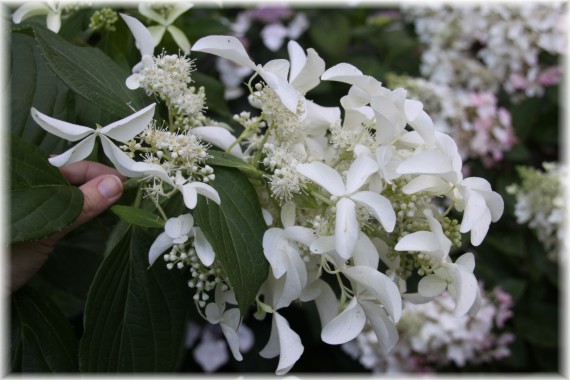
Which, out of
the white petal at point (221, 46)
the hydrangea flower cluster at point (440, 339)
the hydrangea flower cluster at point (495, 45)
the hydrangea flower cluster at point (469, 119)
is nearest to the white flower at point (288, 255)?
the white petal at point (221, 46)

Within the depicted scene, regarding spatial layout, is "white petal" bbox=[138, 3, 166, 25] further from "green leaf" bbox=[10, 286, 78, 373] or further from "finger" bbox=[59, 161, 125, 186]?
"green leaf" bbox=[10, 286, 78, 373]

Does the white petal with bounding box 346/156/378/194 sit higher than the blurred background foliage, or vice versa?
the white petal with bounding box 346/156/378/194

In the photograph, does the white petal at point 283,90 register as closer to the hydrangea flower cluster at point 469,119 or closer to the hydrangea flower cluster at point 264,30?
the hydrangea flower cluster at point 469,119

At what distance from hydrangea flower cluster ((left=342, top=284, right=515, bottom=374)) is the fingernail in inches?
33.2

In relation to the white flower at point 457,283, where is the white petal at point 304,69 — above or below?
above

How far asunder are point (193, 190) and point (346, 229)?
0.56 feet

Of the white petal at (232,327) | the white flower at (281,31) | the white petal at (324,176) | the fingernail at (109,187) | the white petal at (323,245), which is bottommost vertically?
the white flower at (281,31)

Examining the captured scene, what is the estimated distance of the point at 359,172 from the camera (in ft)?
2.34

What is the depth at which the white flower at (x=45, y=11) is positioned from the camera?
3.14ft

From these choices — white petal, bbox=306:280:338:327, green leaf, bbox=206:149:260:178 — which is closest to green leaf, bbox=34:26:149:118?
green leaf, bbox=206:149:260:178

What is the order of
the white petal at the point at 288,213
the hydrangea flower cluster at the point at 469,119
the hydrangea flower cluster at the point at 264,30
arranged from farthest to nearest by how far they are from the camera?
the hydrangea flower cluster at the point at 264,30 → the hydrangea flower cluster at the point at 469,119 → the white petal at the point at 288,213

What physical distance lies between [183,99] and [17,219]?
0.77 feet

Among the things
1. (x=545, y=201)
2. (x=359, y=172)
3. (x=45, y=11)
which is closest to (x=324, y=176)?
(x=359, y=172)

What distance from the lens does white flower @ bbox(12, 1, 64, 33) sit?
956mm
